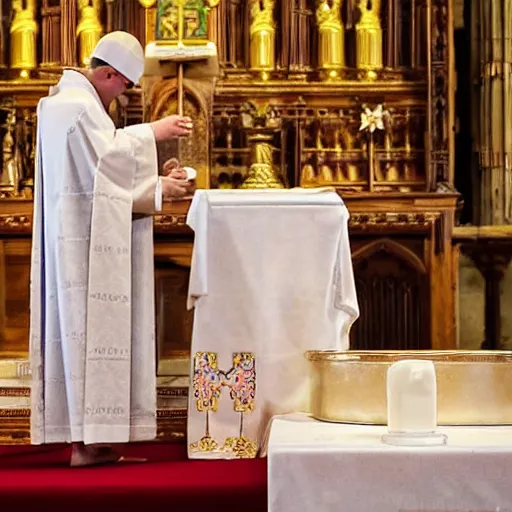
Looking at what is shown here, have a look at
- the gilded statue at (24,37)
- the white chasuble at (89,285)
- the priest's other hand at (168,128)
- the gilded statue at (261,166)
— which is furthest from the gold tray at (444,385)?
the gilded statue at (24,37)

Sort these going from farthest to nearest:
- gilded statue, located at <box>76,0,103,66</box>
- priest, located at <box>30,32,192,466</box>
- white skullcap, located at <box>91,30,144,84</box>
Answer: gilded statue, located at <box>76,0,103,66</box>, white skullcap, located at <box>91,30,144,84</box>, priest, located at <box>30,32,192,466</box>

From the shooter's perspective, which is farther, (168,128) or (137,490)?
(168,128)

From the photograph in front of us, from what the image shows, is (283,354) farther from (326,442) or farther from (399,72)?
(399,72)

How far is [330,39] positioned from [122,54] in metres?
2.78

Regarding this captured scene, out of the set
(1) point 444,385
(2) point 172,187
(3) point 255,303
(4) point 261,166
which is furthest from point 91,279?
(4) point 261,166

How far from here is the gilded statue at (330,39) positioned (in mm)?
6734

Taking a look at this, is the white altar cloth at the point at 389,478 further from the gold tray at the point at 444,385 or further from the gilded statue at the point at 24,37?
the gilded statue at the point at 24,37

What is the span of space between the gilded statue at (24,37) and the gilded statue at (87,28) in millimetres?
276

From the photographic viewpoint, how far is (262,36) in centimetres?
673

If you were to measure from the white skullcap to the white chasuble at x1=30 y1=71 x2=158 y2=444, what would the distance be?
152 mm

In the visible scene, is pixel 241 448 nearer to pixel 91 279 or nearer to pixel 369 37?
pixel 91 279

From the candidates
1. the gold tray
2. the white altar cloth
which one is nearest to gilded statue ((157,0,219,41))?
the gold tray

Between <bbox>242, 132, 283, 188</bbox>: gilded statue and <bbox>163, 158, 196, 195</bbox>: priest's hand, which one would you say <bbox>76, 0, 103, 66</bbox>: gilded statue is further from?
<bbox>163, 158, 196, 195</bbox>: priest's hand

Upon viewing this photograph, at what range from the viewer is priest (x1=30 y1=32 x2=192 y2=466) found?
3.98 metres
